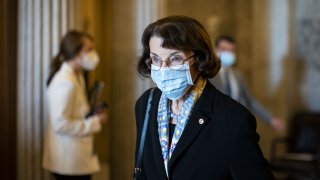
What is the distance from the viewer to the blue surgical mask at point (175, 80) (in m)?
1.98

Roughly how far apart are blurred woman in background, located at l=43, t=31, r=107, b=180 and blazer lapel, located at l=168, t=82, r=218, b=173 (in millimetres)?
1637

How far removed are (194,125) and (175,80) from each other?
22 centimetres

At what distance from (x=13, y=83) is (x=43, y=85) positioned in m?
0.26

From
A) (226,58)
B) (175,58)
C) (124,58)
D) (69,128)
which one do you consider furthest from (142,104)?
(124,58)

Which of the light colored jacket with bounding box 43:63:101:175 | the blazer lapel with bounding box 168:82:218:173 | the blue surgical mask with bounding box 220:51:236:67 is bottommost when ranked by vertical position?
the light colored jacket with bounding box 43:63:101:175

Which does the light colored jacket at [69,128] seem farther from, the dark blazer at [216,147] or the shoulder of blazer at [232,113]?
the shoulder of blazer at [232,113]

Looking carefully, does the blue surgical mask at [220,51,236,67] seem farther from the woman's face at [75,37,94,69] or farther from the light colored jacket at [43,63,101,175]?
the light colored jacket at [43,63,101,175]

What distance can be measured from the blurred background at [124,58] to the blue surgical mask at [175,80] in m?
2.35

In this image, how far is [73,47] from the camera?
11.8 feet

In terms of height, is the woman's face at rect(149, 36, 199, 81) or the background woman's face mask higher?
the woman's face at rect(149, 36, 199, 81)

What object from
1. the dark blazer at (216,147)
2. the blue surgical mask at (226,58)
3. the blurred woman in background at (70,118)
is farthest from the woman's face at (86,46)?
the dark blazer at (216,147)

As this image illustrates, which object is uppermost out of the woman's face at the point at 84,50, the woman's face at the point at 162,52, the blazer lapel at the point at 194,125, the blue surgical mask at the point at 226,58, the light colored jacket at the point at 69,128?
the woman's face at the point at 162,52

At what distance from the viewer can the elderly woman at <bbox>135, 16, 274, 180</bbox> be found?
70.1 inches

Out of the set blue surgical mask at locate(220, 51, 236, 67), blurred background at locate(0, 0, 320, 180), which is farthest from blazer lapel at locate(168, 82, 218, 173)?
blue surgical mask at locate(220, 51, 236, 67)
